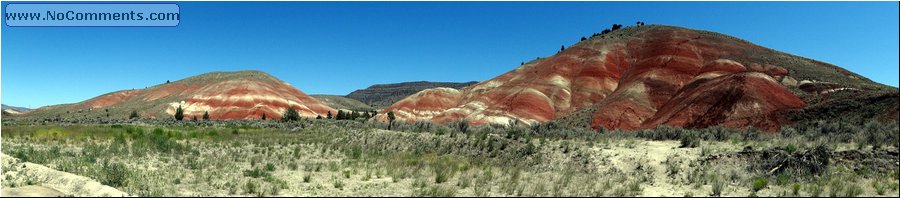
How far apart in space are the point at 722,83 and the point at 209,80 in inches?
4422

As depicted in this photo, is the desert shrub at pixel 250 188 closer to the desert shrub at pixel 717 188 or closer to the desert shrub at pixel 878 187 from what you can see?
the desert shrub at pixel 717 188

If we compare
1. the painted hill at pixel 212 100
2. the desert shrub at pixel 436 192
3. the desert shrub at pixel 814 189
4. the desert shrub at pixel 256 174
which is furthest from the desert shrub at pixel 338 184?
the painted hill at pixel 212 100

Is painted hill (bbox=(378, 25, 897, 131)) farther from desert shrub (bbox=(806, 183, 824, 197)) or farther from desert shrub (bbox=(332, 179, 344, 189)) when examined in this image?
desert shrub (bbox=(332, 179, 344, 189))

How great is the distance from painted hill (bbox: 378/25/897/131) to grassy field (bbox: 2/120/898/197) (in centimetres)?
1587

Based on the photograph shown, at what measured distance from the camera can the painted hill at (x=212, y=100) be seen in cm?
9362

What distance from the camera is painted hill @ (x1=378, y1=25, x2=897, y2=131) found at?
4303 centimetres

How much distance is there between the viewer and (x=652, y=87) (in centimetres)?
6350

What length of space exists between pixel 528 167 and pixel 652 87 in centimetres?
4904

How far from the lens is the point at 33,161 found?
19.5 meters

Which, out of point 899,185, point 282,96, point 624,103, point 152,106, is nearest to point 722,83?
point 624,103

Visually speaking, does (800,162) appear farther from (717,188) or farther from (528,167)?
(528,167)

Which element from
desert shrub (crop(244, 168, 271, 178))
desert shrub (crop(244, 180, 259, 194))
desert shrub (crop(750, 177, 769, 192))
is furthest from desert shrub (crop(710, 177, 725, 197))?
desert shrub (crop(244, 168, 271, 178))

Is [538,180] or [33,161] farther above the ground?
[33,161]

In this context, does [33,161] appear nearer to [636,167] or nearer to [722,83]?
[636,167]
